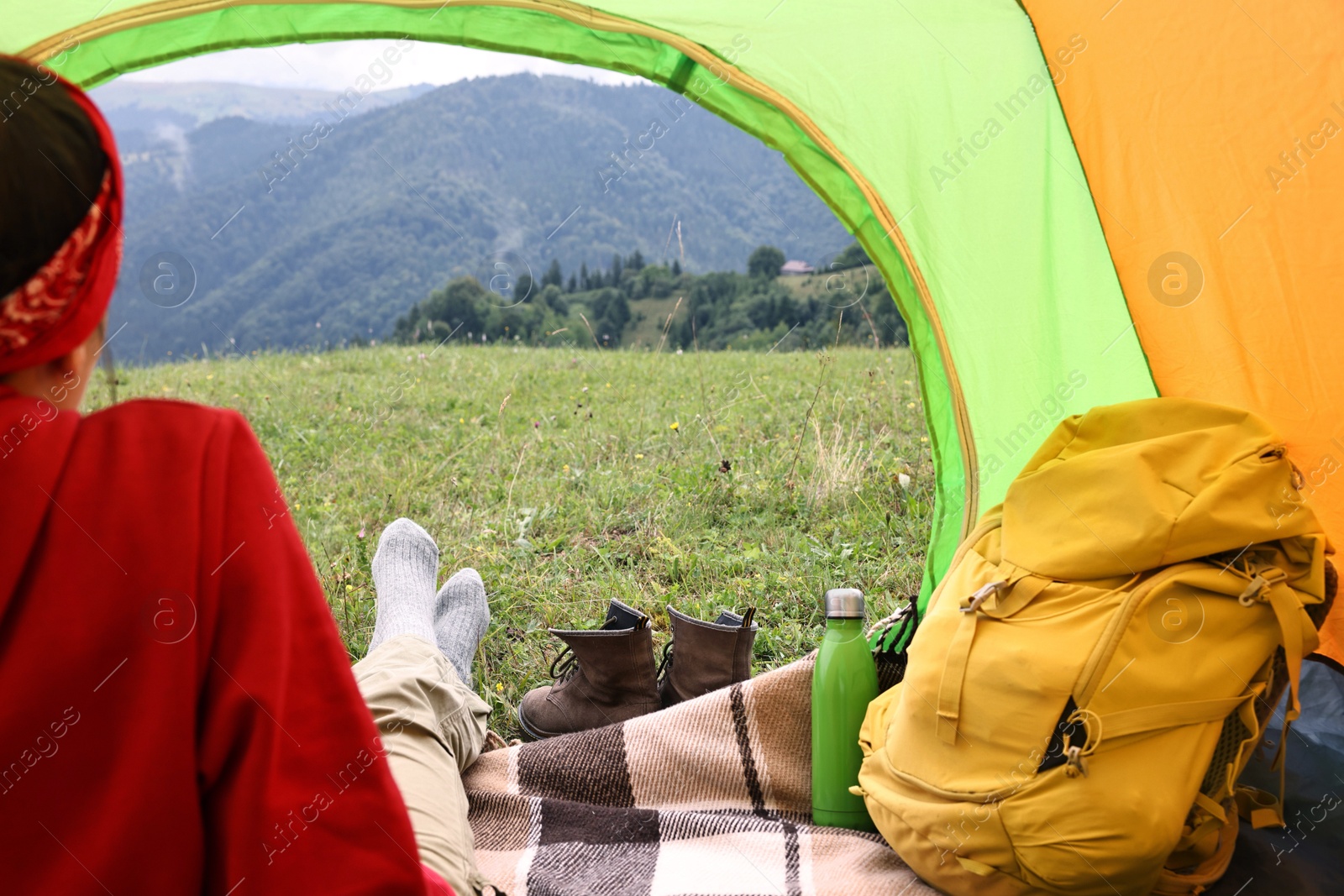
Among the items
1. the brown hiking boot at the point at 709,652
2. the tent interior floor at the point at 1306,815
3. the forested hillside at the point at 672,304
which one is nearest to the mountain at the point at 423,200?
the forested hillside at the point at 672,304

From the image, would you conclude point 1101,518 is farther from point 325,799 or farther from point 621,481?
point 621,481

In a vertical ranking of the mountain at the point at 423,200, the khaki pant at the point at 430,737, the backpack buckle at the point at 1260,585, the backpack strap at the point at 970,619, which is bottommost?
the mountain at the point at 423,200

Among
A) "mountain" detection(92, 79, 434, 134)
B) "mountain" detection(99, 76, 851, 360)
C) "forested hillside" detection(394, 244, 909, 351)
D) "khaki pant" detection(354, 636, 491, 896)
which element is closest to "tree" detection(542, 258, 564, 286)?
"forested hillside" detection(394, 244, 909, 351)

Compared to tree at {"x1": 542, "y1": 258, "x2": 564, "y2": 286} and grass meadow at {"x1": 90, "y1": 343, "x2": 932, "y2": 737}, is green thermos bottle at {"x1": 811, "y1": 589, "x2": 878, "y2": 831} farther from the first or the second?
tree at {"x1": 542, "y1": 258, "x2": 564, "y2": 286}

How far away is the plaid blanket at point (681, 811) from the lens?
5.20 ft

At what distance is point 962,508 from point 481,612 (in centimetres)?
128

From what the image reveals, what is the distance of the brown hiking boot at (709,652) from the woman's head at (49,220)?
151 centimetres

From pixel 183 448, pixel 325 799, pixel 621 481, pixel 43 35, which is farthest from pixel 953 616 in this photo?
pixel 621 481

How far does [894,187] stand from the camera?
76.3 inches

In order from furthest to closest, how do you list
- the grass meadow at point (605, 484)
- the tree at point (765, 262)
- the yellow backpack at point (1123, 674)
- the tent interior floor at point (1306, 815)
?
1. the tree at point (765, 262)
2. the grass meadow at point (605, 484)
3. the tent interior floor at point (1306, 815)
4. the yellow backpack at point (1123, 674)

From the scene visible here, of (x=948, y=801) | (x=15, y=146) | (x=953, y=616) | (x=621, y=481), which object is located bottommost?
(x=621, y=481)

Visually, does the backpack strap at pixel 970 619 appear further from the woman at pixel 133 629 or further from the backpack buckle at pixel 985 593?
the woman at pixel 133 629

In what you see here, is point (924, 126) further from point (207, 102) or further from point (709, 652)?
point (207, 102)

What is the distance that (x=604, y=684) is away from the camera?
6.88 feet
